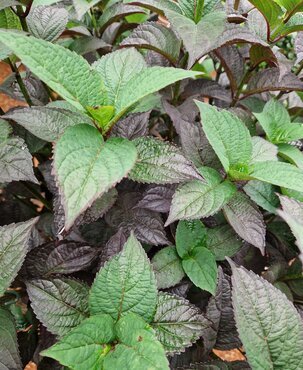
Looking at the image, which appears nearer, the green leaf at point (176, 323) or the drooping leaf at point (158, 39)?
the green leaf at point (176, 323)

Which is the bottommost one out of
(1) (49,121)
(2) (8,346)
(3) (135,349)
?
(2) (8,346)

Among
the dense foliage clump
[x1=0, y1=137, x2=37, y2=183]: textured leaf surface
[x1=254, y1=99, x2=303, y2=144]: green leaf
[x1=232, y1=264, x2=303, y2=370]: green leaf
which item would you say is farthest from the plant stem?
[x1=232, y1=264, x2=303, y2=370]: green leaf

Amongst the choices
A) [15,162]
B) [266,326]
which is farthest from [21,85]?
[266,326]

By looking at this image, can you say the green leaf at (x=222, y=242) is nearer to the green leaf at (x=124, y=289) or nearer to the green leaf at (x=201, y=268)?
the green leaf at (x=201, y=268)

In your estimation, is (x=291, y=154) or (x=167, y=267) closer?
(x=167, y=267)

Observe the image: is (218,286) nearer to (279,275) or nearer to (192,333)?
(192,333)

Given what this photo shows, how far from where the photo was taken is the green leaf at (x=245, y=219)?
2.25 ft

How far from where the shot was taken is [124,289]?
0.56 m

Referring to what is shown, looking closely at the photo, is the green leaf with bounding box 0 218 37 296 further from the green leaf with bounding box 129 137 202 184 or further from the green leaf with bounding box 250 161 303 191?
the green leaf with bounding box 250 161 303 191

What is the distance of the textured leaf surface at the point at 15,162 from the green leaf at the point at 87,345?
0.23 m

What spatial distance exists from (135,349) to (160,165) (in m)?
0.23

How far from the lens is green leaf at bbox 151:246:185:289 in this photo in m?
0.71

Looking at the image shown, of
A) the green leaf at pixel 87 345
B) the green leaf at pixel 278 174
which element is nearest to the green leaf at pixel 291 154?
the green leaf at pixel 278 174

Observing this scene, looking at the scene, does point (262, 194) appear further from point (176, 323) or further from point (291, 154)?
point (176, 323)
